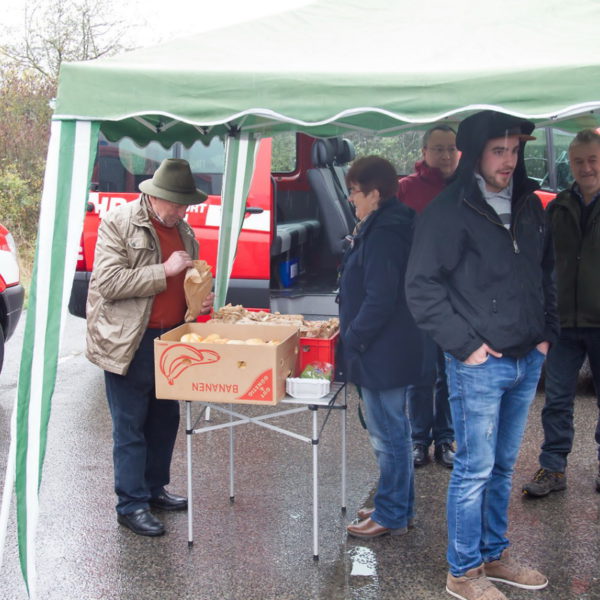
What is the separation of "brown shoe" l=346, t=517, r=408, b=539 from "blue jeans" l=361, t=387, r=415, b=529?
2cm

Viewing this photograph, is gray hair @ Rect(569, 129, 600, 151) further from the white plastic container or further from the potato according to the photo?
the potato

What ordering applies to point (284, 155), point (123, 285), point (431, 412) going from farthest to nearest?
point (284, 155) → point (431, 412) → point (123, 285)

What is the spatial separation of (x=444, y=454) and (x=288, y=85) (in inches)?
101

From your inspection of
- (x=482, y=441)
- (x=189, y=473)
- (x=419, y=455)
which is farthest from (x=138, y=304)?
(x=419, y=455)

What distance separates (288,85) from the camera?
293cm

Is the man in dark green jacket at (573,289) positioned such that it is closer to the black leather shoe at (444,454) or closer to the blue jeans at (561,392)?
the blue jeans at (561,392)

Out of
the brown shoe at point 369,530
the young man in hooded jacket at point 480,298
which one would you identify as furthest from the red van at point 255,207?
the young man in hooded jacket at point 480,298

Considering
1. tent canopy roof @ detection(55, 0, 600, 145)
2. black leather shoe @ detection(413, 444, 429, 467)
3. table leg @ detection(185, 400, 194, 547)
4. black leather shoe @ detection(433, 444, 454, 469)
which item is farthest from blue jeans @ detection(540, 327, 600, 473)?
table leg @ detection(185, 400, 194, 547)

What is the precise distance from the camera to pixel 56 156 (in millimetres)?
3055

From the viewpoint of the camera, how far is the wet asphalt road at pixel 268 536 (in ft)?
10.9

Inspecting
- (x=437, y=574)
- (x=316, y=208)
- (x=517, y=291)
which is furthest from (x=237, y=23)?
(x=316, y=208)

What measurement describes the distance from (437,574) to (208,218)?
3.75m

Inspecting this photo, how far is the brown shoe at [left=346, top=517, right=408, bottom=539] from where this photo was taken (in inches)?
146

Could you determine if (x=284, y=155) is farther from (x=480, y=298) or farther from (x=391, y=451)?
(x=480, y=298)
